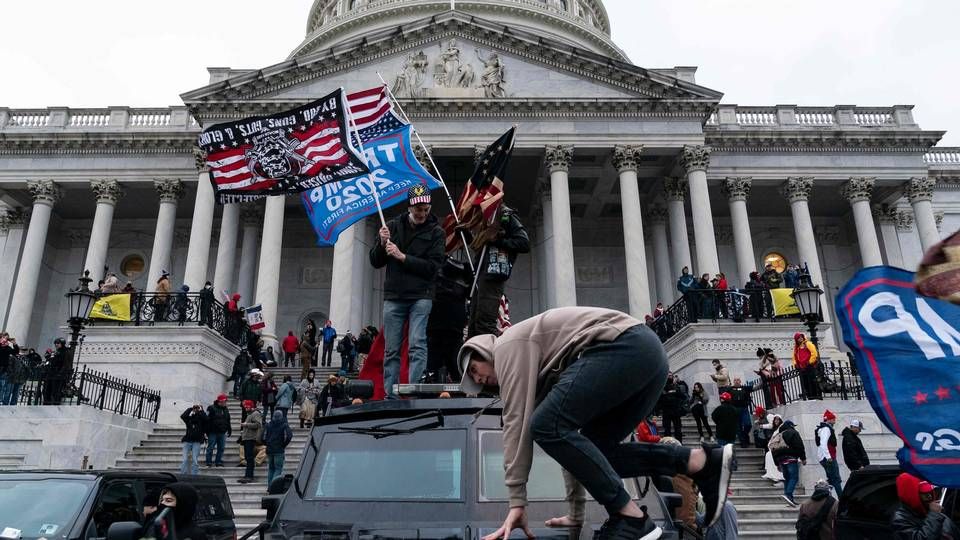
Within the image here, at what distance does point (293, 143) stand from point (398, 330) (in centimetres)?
595

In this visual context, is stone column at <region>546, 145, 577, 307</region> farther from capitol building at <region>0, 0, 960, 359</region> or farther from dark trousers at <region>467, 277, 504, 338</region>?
dark trousers at <region>467, 277, 504, 338</region>

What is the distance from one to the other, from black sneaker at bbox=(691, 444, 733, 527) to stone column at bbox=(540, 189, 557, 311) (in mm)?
26435

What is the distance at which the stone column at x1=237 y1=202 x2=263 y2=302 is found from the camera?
1335 inches

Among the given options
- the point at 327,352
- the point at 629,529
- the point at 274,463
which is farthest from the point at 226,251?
the point at 629,529

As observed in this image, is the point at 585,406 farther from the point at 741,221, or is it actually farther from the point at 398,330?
the point at 741,221

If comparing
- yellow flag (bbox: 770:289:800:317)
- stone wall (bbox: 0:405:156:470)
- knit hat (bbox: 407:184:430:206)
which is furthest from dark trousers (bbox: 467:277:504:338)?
yellow flag (bbox: 770:289:800:317)

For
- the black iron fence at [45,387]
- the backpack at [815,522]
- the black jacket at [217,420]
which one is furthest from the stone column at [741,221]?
the black iron fence at [45,387]

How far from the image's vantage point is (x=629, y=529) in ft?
9.68

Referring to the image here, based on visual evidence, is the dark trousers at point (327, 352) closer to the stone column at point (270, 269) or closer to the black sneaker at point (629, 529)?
the stone column at point (270, 269)

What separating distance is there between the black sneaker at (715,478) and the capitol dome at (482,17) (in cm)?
4524

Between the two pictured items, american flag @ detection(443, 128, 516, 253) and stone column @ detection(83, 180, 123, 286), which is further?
stone column @ detection(83, 180, 123, 286)

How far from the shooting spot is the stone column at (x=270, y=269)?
2775 cm

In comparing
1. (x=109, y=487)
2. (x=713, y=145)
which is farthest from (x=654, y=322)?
(x=109, y=487)

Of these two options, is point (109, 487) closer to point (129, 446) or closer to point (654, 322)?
point (129, 446)
